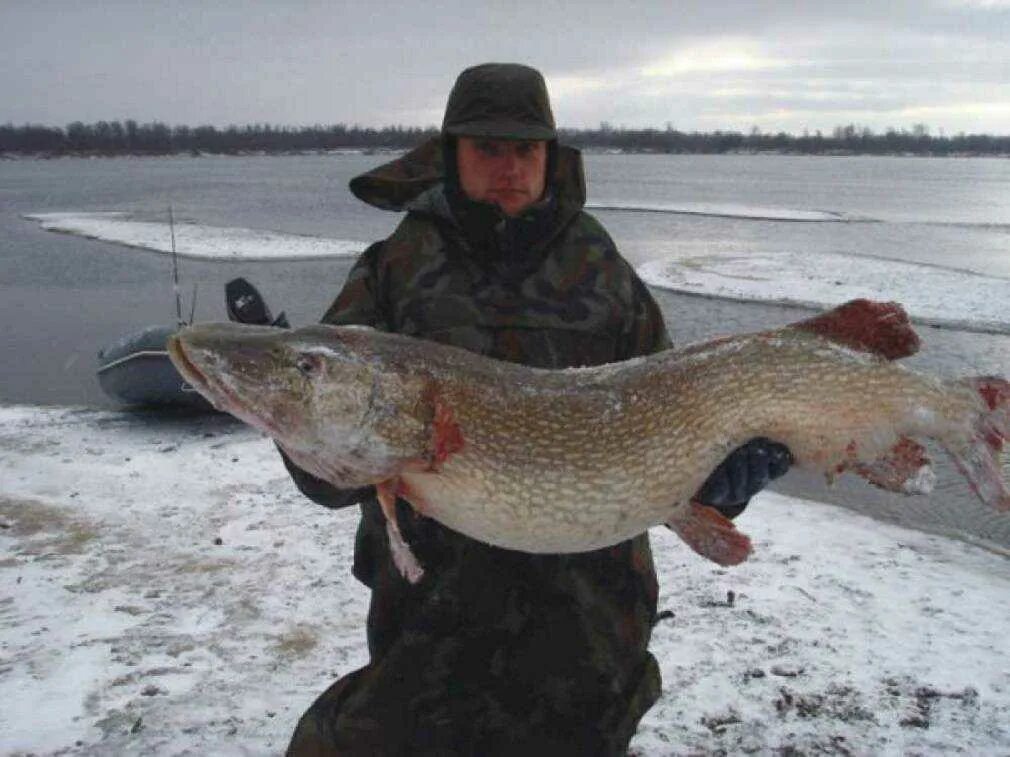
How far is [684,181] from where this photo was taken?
5009 cm

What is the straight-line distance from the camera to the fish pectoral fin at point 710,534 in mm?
2436

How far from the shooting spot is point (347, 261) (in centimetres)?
1719

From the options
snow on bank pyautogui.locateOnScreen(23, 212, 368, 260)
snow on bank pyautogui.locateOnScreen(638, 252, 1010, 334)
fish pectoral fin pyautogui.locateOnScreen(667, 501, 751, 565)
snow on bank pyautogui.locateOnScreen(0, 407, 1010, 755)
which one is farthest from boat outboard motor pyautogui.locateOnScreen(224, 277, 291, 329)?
snow on bank pyautogui.locateOnScreen(23, 212, 368, 260)

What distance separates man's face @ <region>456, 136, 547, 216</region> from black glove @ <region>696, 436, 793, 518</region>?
89 centimetres

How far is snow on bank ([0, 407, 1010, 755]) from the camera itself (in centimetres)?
330

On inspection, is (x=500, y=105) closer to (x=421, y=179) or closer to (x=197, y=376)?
(x=421, y=179)

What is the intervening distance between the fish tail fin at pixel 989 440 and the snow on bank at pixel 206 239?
1590 cm

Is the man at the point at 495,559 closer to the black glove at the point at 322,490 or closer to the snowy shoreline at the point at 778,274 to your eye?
the black glove at the point at 322,490

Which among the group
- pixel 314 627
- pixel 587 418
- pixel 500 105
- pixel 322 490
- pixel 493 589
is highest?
pixel 500 105

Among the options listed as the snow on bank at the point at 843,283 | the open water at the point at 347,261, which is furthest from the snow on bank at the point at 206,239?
the snow on bank at the point at 843,283

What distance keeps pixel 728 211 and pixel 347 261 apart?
16128mm

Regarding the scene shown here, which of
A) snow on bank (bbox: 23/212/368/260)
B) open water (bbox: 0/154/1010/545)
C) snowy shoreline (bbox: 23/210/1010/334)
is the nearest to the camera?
open water (bbox: 0/154/1010/545)

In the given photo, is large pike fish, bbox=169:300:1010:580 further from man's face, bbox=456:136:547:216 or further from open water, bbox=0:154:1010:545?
open water, bbox=0:154:1010:545

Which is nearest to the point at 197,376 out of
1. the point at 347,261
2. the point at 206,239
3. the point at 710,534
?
the point at 710,534
